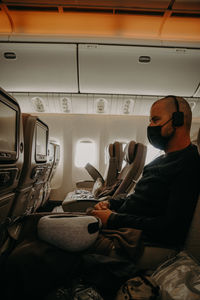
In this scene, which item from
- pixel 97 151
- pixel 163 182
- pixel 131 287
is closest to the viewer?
pixel 131 287

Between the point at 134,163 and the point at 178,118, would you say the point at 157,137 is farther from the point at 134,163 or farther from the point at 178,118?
the point at 134,163

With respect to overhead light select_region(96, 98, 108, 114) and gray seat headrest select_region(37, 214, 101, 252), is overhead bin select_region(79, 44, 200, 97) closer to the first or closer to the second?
overhead light select_region(96, 98, 108, 114)

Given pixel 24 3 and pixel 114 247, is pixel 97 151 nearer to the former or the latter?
pixel 24 3

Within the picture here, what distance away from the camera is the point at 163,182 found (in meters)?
1.12

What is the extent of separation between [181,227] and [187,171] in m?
0.33

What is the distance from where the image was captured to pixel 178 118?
1.24m

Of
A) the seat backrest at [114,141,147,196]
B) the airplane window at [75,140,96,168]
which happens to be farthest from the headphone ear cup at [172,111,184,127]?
the airplane window at [75,140,96,168]

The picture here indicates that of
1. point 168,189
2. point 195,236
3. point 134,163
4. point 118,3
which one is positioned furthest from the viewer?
point 118,3

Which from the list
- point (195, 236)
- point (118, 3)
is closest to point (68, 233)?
point (195, 236)

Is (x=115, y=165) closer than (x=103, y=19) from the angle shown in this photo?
No

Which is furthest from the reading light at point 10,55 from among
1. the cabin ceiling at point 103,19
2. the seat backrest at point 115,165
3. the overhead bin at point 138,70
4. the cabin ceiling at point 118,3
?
the seat backrest at point 115,165

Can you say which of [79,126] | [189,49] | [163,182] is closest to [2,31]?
[79,126]

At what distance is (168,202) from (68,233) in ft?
2.02

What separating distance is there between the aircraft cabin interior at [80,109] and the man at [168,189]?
0.25 feet
